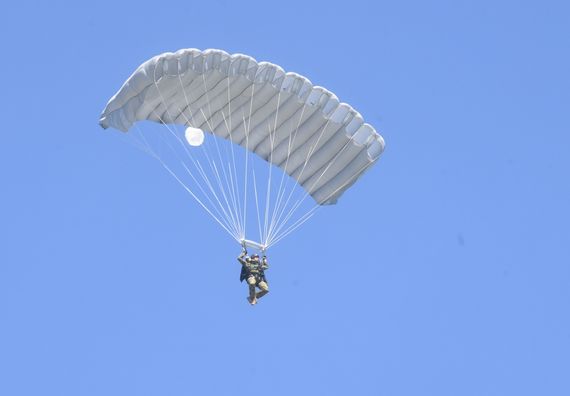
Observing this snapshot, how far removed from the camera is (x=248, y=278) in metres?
40.5

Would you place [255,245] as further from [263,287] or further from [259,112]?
[259,112]

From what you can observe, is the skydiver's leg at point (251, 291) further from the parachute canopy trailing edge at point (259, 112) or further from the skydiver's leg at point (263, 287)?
the parachute canopy trailing edge at point (259, 112)

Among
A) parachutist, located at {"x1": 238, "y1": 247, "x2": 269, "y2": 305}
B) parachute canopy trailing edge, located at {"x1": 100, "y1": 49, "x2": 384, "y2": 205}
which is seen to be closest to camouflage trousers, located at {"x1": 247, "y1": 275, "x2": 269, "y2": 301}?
parachutist, located at {"x1": 238, "y1": 247, "x2": 269, "y2": 305}

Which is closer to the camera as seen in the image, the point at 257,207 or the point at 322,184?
the point at 257,207

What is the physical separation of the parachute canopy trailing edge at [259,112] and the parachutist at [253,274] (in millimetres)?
2298

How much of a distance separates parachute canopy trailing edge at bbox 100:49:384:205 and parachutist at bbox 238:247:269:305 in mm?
2298

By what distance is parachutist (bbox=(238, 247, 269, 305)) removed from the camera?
133 ft

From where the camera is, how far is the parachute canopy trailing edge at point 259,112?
40250mm

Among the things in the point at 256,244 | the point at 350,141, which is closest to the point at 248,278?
the point at 256,244

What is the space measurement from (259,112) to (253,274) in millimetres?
3228

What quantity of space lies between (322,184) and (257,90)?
8.28 ft

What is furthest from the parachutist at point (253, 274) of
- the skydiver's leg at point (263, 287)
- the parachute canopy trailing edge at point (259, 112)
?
the parachute canopy trailing edge at point (259, 112)

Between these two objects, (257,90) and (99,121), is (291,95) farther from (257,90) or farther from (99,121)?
(99,121)

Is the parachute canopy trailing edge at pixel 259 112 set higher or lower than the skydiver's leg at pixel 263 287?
higher
